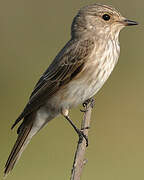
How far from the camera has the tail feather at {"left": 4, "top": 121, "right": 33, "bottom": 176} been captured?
26.3ft

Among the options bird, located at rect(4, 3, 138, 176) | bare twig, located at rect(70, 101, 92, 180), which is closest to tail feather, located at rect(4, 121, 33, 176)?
bird, located at rect(4, 3, 138, 176)

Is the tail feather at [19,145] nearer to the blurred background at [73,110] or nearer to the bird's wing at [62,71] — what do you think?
the bird's wing at [62,71]

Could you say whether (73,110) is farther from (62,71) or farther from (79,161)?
→ (79,161)

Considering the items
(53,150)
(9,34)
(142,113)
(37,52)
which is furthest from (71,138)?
(9,34)

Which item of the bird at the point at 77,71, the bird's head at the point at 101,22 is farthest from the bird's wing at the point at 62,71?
the bird's head at the point at 101,22

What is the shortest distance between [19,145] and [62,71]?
98 cm

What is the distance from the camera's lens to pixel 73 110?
11.8 meters

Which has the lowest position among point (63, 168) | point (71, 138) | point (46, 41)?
point (63, 168)

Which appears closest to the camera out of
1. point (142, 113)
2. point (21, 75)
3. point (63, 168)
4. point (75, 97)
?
point (75, 97)

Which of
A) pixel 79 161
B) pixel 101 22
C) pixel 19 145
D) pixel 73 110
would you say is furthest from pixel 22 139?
pixel 73 110

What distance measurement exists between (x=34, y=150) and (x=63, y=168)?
0.94 meters

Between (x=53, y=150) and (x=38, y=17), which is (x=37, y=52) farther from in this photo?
(x=53, y=150)

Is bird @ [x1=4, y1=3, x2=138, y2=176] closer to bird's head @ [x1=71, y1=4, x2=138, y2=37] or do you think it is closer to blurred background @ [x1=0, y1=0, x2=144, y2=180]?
bird's head @ [x1=71, y1=4, x2=138, y2=37]

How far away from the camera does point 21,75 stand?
12680 millimetres
